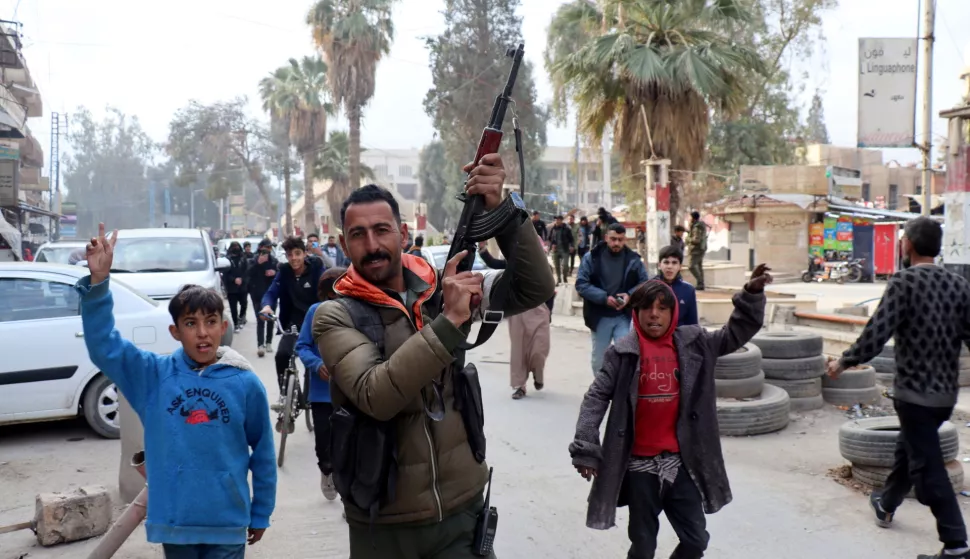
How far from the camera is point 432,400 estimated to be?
2.30 meters

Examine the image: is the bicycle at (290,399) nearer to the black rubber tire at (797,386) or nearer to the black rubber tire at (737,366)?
the black rubber tire at (737,366)

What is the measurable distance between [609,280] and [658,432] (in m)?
3.98

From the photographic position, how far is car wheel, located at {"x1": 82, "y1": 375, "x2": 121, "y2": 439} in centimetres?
741

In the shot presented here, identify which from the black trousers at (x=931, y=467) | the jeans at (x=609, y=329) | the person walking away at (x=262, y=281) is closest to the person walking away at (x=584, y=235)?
the person walking away at (x=262, y=281)

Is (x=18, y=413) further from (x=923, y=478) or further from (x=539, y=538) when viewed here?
(x=923, y=478)

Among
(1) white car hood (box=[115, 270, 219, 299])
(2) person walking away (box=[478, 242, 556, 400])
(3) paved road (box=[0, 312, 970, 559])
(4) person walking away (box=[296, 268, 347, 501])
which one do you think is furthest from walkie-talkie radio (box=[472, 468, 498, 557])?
(1) white car hood (box=[115, 270, 219, 299])

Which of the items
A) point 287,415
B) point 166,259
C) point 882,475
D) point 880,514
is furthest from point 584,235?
point 880,514

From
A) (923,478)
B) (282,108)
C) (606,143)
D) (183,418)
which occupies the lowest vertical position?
(923,478)

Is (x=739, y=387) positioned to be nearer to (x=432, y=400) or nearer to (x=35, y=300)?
(x=432, y=400)

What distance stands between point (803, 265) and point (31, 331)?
87.2 feet

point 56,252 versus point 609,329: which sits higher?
point 56,252

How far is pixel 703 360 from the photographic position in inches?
146

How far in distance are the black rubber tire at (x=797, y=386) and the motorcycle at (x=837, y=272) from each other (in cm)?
1944

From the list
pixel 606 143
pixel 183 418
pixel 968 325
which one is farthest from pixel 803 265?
pixel 183 418
